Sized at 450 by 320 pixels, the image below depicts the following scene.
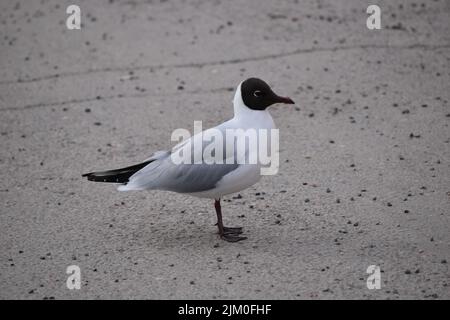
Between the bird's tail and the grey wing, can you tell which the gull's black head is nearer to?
the grey wing

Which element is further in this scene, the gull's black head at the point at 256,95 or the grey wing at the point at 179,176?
the gull's black head at the point at 256,95

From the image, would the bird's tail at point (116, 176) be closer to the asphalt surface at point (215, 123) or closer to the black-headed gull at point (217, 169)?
the black-headed gull at point (217, 169)

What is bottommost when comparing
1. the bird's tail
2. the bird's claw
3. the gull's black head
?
the bird's claw

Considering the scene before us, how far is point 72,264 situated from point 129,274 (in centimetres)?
47

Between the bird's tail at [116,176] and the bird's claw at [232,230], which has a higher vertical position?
the bird's tail at [116,176]

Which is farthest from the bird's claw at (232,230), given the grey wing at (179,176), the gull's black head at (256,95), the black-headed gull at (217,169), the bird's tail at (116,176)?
the gull's black head at (256,95)

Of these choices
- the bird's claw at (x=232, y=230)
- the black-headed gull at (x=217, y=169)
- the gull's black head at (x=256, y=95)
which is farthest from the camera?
the bird's claw at (x=232, y=230)

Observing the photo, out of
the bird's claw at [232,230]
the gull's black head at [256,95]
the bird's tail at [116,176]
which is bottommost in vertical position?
the bird's claw at [232,230]

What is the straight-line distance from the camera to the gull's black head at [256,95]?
17.4 feet

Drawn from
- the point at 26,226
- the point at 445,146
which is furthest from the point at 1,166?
the point at 445,146

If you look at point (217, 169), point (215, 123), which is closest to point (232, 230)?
point (217, 169)

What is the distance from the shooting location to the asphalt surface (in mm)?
4875

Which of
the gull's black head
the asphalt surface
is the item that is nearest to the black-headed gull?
the gull's black head

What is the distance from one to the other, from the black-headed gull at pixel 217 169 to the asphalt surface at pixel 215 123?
16.5 inches
